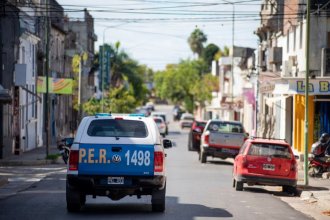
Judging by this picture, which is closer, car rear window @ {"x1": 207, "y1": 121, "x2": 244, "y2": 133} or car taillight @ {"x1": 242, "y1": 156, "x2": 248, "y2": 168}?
car taillight @ {"x1": 242, "y1": 156, "x2": 248, "y2": 168}

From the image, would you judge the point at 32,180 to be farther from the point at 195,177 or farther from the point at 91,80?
the point at 91,80

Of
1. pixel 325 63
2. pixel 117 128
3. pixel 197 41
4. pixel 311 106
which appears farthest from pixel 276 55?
pixel 197 41

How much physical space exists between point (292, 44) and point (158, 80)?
123m

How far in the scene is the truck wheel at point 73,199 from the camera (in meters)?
17.4

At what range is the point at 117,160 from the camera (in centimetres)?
1706

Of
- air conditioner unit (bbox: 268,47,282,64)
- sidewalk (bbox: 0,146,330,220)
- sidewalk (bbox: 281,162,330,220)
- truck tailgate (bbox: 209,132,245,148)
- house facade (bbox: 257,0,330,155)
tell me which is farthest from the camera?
air conditioner unit (bbox: 268,47,282,64)

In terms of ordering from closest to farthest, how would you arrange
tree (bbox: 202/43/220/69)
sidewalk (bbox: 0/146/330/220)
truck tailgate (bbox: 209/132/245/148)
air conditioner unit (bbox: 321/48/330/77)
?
1. sidewalk (bbox: 0/146/330/220)
2. truck tailgate (bbox: 209/132/245/148)
3. air conditioner unit (bbox: 321/48/330/77)
4. tree (bbox: 202/43/220/69)

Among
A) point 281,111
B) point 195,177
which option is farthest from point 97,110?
point 195,177

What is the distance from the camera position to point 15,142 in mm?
45125

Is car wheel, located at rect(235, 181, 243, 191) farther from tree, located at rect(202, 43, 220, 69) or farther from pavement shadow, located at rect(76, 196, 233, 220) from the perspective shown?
tree, located at rect(202, 43, 220, 69)

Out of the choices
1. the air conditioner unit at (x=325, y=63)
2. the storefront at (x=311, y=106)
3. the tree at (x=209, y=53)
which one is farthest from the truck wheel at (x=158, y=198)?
the tree at (x=209, y=53)

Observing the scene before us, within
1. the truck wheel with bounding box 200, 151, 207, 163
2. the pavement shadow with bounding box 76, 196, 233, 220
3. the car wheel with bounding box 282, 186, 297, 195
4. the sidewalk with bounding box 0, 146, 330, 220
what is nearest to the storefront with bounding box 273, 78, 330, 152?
the sidewalk with bounding box 0, 146, 330, 220

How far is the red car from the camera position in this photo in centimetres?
2494

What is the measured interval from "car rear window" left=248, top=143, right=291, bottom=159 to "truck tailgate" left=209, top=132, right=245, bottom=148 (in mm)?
13059
